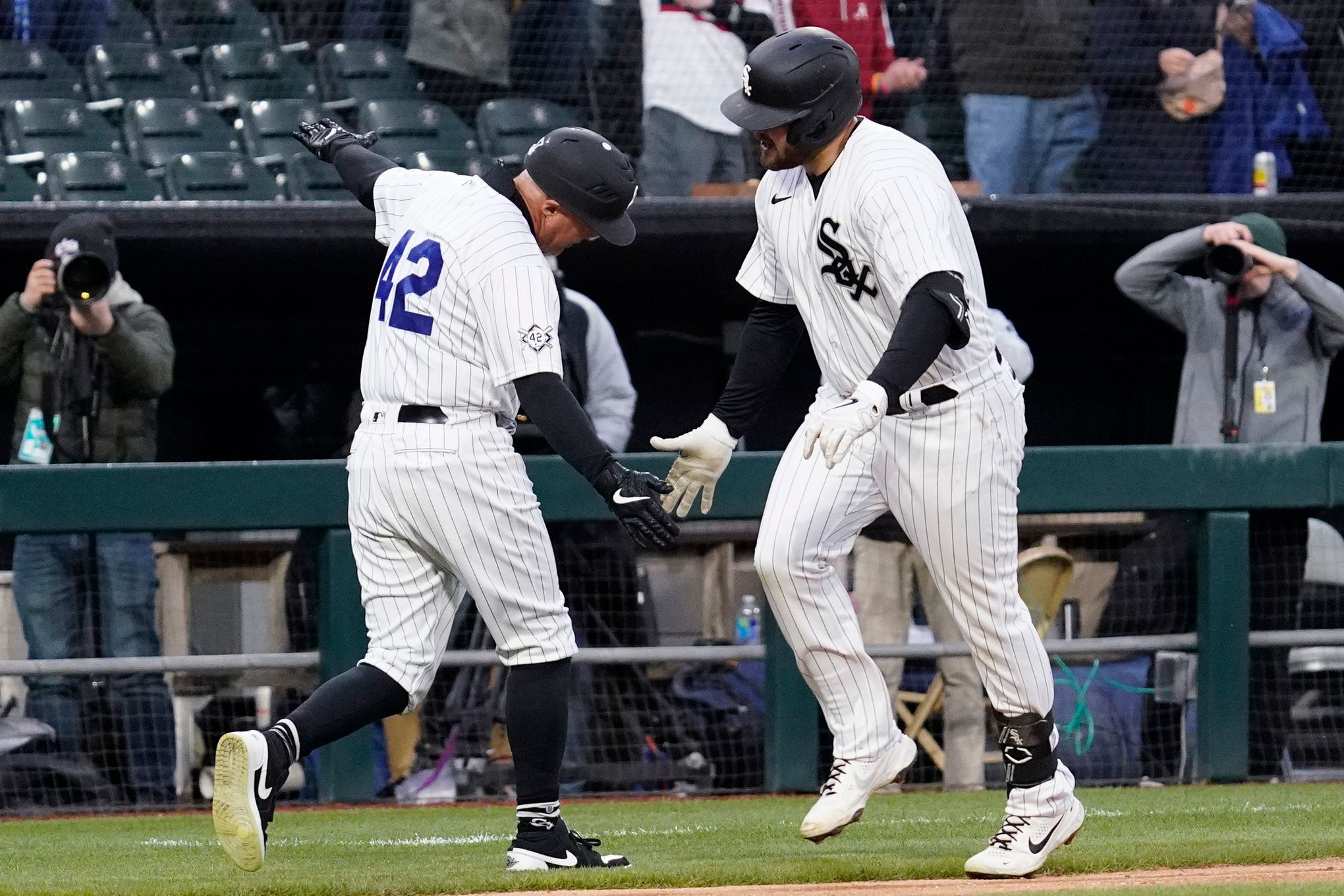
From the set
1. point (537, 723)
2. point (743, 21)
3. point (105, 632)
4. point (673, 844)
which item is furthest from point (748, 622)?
point (743, 21)

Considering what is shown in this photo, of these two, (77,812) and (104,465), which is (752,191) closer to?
(104,465)

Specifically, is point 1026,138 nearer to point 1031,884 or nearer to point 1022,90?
point 1022,90

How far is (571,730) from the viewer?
559 centimetres

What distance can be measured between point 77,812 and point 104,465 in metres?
0.99

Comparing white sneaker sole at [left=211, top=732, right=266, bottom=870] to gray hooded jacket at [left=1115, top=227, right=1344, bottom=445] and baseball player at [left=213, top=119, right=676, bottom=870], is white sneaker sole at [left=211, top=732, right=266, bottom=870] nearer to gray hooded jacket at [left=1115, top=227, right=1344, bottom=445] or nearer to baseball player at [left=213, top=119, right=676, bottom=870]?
baseball player at [left=213, top=119, right=676, bottom=870]

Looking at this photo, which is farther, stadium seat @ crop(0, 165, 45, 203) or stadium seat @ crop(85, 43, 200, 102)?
stadium seat @ crop(85, 43, 200, 102)

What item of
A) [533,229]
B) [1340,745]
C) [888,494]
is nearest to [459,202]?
[533,229]

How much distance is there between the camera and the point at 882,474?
3643 millimetres

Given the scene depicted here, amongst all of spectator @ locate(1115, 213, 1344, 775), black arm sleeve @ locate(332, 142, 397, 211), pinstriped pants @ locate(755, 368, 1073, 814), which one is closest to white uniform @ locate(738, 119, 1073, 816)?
pinstriped pants @ locate(755, 368, 1073, 814)

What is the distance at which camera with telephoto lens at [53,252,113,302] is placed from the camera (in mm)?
5844

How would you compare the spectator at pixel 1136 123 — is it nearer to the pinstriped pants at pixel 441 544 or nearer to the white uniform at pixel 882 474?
the white uniform at pixel 882 474

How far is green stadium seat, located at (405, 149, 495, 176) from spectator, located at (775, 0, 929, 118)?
5.02 ft

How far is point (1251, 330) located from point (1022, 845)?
3.28 m

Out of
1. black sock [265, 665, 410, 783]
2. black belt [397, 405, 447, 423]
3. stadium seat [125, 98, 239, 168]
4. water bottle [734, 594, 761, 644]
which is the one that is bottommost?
water bottle [734, 594, 761, 644]
